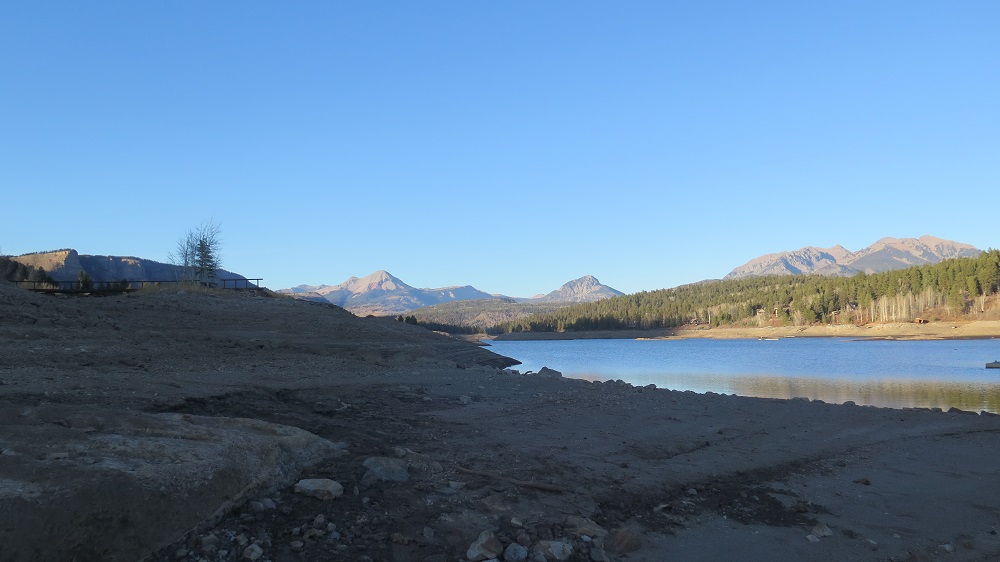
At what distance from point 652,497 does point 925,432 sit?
796 cm

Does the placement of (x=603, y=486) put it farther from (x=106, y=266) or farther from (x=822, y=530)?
(x=106, y=266)

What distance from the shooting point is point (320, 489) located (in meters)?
6.02

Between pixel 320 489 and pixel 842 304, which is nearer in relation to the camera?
pixel 320 489

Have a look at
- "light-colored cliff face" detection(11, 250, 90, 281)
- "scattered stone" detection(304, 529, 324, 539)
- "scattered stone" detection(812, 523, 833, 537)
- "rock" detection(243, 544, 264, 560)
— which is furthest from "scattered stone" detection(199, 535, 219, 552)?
"light-colored cliff face" detection(11, 250, 90, 281)

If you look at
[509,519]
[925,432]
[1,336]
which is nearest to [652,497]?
[509,519]

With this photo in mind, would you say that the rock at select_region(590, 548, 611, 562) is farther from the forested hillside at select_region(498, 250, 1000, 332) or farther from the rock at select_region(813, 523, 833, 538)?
the forested hillside at select_region(498, 250, 1000, 332)

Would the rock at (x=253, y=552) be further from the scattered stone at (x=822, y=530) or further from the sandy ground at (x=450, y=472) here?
the scattered stone at (x=822, y=530)

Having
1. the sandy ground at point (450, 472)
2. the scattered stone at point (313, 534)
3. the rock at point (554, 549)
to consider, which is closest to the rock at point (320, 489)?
the sandy ground at point (450, 472)

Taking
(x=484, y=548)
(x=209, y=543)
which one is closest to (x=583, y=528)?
(x=484, y=548)

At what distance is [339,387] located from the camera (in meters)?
13.6

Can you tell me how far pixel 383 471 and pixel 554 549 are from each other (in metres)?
2.17

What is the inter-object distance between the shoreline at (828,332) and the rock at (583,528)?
97.5 metres

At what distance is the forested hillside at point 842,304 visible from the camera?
115 meters

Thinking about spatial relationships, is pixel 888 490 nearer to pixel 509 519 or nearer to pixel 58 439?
pixel 509 519
